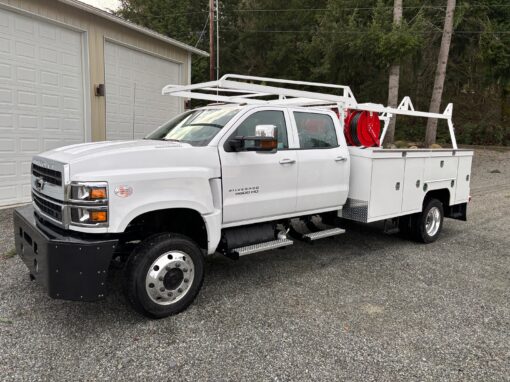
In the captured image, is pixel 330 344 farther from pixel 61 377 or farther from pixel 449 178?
pixel 449 178

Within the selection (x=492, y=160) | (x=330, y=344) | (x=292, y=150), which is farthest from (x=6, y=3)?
(x=492, y=160)

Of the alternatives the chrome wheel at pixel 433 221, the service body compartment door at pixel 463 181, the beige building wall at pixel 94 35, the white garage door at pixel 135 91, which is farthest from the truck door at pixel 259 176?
the beige building wall at pixel 94 35

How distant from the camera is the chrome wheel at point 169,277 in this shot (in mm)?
3736

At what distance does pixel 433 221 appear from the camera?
22.4 feet

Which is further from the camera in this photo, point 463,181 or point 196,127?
point 463,181

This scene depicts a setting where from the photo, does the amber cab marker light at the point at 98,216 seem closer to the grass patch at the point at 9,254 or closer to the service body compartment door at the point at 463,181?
the grass patch at the point at 9,254

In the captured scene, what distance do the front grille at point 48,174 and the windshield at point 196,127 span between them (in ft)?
4.30

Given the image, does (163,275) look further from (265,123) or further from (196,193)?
(265,123)

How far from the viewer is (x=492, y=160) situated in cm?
1944

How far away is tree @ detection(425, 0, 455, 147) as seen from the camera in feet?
55.9

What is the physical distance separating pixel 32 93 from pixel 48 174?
18.7 feet

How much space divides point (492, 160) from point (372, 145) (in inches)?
635

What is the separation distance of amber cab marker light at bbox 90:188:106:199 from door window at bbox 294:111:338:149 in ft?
8.13

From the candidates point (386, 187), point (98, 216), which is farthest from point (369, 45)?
point (98, 216)
